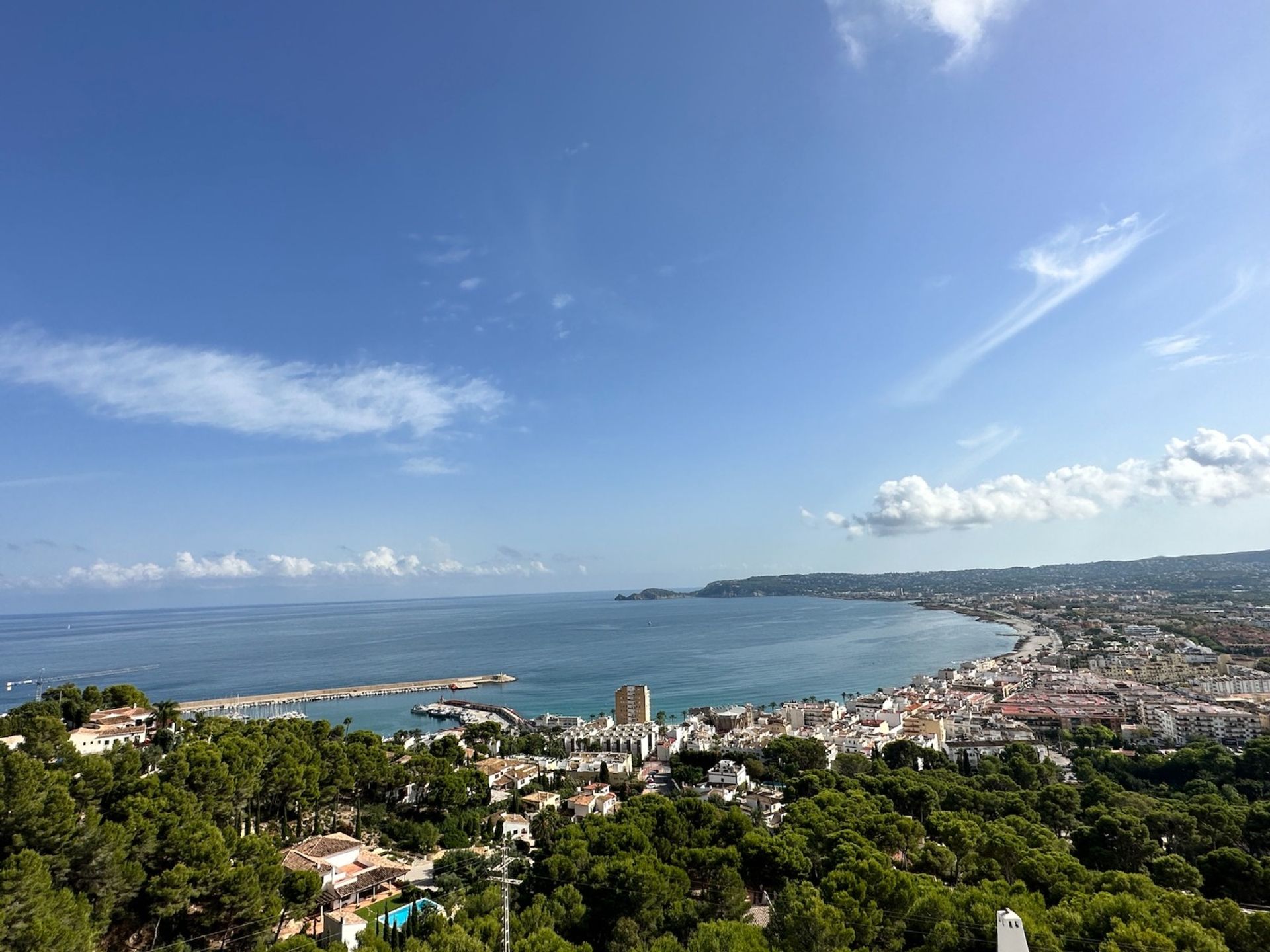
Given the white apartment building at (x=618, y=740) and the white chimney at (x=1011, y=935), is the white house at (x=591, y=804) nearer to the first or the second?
the white apartment building at (x=618, y=740)

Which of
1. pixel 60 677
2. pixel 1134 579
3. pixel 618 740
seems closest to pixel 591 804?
pixel 618 740

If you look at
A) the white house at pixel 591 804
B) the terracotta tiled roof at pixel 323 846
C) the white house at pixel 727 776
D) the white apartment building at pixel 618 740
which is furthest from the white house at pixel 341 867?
the white apartment building at pixel 618 740

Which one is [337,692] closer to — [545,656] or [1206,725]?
[545,656]

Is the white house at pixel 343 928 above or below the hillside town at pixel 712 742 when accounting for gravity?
above

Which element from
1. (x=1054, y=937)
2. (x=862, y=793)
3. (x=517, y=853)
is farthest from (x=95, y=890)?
(x=862, y=793)

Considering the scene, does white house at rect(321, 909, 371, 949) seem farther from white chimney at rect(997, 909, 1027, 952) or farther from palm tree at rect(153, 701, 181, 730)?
palm tree at rect(153, 701, 181, 730)

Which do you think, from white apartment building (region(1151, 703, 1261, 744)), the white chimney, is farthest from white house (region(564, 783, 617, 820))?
white apartment building (region(1151, 703, 1261, 744))
